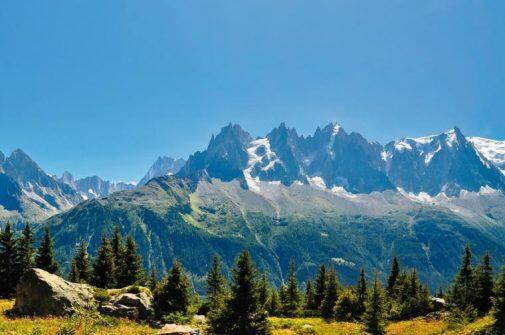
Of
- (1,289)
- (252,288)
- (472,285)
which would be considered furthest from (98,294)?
(472,285)

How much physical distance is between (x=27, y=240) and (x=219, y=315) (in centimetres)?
4467

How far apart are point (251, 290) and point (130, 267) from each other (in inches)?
1349

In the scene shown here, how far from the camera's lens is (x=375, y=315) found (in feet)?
143

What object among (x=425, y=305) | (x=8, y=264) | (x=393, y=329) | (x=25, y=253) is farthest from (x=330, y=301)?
(x=8, y=264)

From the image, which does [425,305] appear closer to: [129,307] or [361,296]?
[361,296]

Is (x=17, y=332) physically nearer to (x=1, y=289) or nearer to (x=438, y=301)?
(x=1, y=289)

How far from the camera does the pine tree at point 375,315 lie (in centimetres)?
4347

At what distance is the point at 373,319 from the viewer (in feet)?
143

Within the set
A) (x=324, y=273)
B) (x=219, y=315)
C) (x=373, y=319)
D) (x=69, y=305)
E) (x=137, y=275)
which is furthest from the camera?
(x=324, y=273)

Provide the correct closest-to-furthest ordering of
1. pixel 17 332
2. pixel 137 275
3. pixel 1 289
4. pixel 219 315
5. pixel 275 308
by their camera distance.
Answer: pixel 17 332 < pixel 219 315 < pixel 1 289 < pixel 137 275 < pixel 275 308

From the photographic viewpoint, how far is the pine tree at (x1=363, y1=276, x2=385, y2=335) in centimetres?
4347

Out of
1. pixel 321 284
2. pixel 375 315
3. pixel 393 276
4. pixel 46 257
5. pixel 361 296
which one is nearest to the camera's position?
pixel 375 315

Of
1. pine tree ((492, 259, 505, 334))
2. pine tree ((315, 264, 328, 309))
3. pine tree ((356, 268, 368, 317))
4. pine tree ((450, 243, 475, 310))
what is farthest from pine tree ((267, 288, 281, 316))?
pine tree ((492, 259, 505, 334))

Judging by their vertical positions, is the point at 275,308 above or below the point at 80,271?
below
